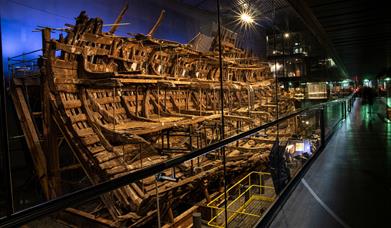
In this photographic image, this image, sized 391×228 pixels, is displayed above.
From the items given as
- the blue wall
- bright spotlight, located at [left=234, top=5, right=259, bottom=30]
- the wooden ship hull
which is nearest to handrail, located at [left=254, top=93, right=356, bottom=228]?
the wooden ship hull

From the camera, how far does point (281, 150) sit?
3674mm

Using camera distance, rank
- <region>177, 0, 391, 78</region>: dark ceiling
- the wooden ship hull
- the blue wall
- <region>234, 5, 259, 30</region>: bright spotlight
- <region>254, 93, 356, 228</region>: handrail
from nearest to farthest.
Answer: <region>254, 93, 356, 228</region>: handrail < <region>177, 0, 391, 78</region>: dark ceiling < the wooden ship hull < the blue wall < <region>234, 5, 259, 30</region>: bright spotlight

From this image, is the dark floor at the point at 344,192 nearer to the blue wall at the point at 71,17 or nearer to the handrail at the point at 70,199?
the handrail at the point at 70,199

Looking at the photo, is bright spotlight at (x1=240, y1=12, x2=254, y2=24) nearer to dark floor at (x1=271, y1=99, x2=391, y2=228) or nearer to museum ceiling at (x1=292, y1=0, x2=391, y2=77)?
museum ceiling at (x1=292, y1=0, x2=391, y2=77)

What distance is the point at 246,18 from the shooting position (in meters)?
11.1

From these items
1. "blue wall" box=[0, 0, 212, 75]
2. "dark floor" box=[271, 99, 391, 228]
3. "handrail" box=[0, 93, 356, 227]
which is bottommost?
"dark floor" box=[271, 99, 391, 228]

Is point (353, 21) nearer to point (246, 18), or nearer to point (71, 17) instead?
point (71, 17)

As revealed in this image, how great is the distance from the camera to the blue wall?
562 centimetres

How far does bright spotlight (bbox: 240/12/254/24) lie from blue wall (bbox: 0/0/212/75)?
Result: 81.5 inches

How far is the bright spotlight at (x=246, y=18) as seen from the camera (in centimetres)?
1085

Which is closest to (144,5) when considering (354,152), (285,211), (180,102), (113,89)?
(180,102)

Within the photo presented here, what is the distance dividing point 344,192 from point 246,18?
8943 mm

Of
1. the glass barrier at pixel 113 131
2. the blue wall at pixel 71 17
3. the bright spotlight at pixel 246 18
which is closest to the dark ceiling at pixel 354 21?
the glass barrier at pixel 113 131

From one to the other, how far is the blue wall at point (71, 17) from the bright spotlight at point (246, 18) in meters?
2.07
